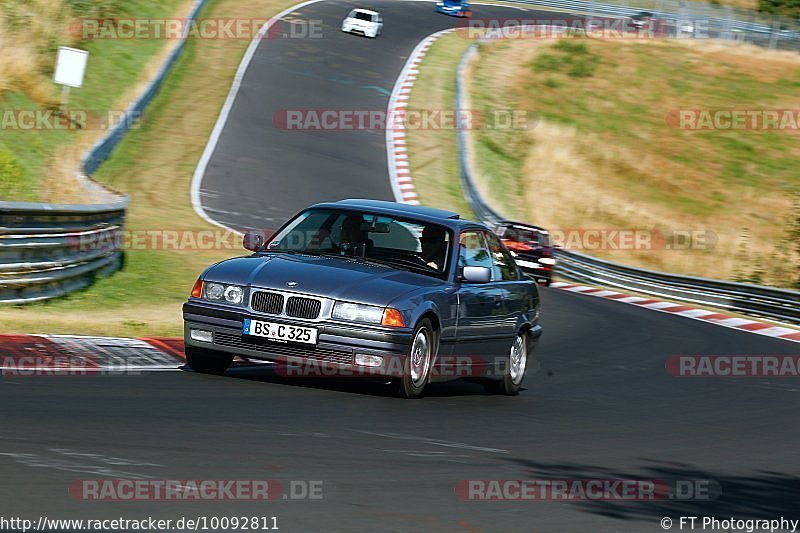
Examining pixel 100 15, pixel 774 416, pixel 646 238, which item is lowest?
pixel 646 238

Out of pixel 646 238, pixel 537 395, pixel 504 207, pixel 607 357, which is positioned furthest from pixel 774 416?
pixel 646 238

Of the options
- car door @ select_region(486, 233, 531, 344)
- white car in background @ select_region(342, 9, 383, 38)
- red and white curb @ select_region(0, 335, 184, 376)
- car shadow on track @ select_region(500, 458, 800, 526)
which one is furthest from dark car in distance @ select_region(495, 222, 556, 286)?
white car in background @ select_region(342, 9, 383, 38)

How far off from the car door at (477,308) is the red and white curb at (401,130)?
1932 cm

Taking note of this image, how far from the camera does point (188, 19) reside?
43375 millimetres

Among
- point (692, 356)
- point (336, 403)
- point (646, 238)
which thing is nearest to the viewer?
point (336, 403)

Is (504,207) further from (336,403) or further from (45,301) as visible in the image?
(336,403)

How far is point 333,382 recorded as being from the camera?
1045 centimetres

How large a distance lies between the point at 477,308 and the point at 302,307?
5.89ft

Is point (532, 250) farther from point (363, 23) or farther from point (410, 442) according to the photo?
point (363, 23)

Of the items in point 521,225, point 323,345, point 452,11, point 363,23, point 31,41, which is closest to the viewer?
point 323,345

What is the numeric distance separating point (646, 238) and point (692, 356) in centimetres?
2155

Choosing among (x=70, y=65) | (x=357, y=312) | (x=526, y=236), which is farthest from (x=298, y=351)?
(x=526, y=236)

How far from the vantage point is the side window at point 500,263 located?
443 inches

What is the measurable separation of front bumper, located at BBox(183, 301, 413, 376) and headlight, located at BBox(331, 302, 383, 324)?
62 mm
